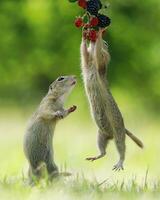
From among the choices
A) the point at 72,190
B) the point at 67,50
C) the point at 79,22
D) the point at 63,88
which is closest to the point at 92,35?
the point at 79,22

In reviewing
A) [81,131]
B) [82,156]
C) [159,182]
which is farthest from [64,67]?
[159,182]

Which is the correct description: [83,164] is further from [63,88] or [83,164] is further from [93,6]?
[93,6]

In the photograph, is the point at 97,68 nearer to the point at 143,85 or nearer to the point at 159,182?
the point at 159,182

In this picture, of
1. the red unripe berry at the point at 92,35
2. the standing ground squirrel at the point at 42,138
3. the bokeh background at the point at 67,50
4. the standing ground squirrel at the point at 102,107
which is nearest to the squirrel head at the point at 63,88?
the standing ground squirrel at the point at 42,138

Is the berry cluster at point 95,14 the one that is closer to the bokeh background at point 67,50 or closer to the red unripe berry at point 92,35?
the red unripe berry at point 92,35

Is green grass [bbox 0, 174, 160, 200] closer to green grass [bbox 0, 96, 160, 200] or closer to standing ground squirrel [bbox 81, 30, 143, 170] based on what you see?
green grass [bbox 0, 96, 160, 200]
